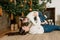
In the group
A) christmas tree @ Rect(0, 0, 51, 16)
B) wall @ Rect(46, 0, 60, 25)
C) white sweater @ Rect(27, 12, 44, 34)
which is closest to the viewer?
white sweater @ Rect(27, 12, 44, 34)

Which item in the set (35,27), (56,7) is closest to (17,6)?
(35,27)

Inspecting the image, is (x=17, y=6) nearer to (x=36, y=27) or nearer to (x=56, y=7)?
(x=36, y=27)

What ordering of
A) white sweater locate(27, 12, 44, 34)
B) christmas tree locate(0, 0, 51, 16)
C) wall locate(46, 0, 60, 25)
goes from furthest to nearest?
1. wall locate(46, 0, 60, 25)
2. christmas tree locate(0, 0, 51, 16)
3. white sweater locate(27, 12, 44, 34)

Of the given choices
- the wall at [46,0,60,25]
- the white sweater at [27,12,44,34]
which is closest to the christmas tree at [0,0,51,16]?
the wall at [46,0,60,25]

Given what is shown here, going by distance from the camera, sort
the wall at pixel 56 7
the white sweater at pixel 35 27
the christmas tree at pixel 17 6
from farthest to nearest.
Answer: the wall at pixel 56 7, the christmas tree at pixel 17 6, the white sweater at pixel 35 27

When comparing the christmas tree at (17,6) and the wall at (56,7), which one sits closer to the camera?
the christmas tree at (17,6)

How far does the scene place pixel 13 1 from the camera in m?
4.00

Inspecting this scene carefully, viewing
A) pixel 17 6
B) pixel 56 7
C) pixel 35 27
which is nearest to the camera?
pixel 35 27

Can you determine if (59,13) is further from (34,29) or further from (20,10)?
(34,29)

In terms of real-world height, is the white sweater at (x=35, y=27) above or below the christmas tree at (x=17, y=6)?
below

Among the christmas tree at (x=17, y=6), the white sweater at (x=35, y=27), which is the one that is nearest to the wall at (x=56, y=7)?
the christmas tree at (x=17, y=6)

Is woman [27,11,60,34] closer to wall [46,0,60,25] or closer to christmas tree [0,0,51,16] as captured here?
christmas tree [0,0,51,16]

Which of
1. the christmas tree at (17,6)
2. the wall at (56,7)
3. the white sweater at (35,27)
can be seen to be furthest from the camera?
the wall at (56,7)

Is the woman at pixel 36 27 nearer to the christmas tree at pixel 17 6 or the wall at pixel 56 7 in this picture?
the christmas tree at pixel 17 6
